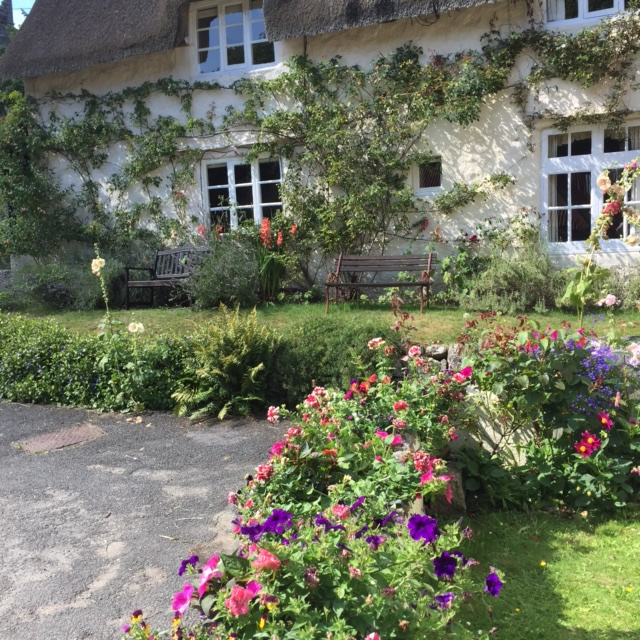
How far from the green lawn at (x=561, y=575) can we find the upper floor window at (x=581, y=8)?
6.80 meters

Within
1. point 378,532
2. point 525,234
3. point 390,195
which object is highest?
point 390,195

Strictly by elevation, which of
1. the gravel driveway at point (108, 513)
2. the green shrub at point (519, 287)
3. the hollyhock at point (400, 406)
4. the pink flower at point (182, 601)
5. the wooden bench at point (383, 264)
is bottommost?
the gravel driveway at point (108, 513)

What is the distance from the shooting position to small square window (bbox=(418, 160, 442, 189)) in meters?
8.96

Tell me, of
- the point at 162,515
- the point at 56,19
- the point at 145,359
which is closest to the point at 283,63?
the point at 56,19

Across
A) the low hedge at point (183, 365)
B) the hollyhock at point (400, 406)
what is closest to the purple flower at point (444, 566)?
the hollyhock at point (400, 406)

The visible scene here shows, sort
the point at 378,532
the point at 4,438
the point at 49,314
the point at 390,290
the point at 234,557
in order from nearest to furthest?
the point at 234,557, the point at 378,532, the point at 4,438, the point at 390,290, the point at 49,314

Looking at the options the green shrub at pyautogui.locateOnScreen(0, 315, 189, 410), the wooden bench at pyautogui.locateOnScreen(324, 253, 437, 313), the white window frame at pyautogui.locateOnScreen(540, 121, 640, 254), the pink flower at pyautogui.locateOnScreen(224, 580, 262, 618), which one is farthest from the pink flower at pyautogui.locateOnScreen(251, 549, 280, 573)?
the white window frame at pyautogui.locateOnScreen(540, 121, 640, 254)

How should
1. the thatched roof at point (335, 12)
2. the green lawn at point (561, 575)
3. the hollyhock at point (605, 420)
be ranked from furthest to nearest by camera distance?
the thatched roof at point (335, 12) < the hollyhock at point (605, 420) < the green lawn at point (561, 575)

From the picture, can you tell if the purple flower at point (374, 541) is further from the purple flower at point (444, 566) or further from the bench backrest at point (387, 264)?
the bench backrest at point (387, 264)

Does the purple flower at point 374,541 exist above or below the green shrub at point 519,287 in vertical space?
below

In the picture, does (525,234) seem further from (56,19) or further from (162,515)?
(56,19)

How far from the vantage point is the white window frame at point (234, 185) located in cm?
995

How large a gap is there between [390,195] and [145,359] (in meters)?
4.60

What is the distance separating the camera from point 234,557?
193 cm
